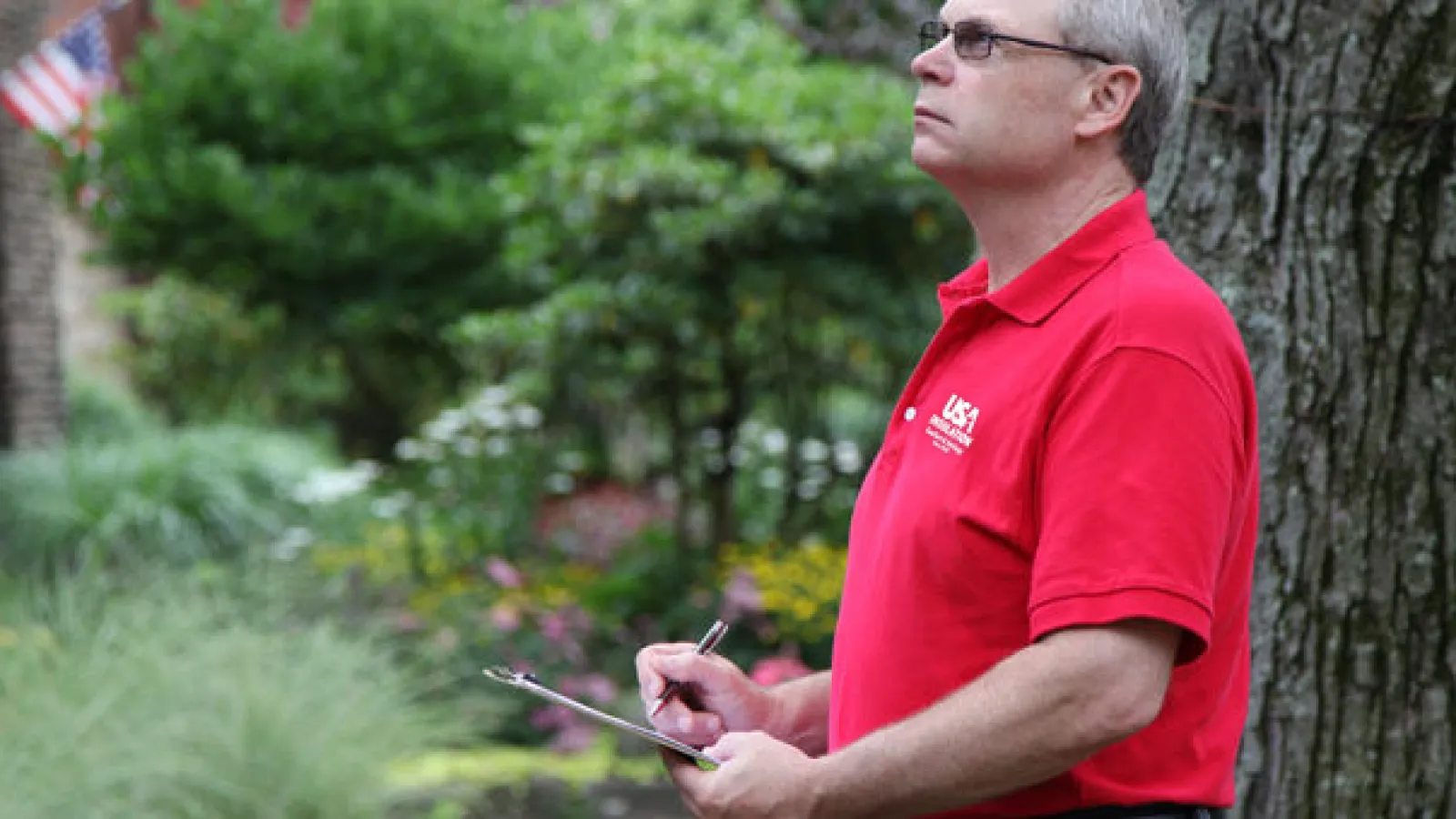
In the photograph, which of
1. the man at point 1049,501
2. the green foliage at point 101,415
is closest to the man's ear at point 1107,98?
the man at point 1049,501

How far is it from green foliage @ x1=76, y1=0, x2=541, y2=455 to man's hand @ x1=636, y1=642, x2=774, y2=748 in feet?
41.5

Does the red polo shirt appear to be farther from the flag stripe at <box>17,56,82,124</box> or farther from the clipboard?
the flag stripe at <box>17,56,82,124</box>

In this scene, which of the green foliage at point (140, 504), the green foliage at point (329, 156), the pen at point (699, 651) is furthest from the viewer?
the green foliage at point (329, 156)

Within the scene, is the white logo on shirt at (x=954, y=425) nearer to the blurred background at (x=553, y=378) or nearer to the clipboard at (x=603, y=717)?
the clipboard at (x=603, y=717)

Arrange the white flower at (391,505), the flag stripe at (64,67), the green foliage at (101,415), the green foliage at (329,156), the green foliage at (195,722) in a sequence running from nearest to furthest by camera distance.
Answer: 1. the green foliage at (195,722)
2. the white flower at (391,505)
3. the flag stripe at (64,67)
4. the green foliage at (101,415)
5. the green foliage at (329,156)

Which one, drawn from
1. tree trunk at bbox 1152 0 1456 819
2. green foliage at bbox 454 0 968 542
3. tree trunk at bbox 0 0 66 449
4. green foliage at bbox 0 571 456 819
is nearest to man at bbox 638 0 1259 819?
tree trunk at bbox 1152 0 1456 819

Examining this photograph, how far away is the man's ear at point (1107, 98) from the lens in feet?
5.88

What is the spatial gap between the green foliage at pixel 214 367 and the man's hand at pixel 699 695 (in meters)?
16.4

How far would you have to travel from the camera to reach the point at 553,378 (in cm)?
952

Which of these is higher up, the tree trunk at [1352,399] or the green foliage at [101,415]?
the tree trunk at [1352,399]

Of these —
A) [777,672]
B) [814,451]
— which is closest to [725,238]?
[814,451]

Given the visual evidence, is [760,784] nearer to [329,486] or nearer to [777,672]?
[777,672]

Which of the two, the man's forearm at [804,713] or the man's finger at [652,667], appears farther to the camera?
the man's forearm at [804,713]

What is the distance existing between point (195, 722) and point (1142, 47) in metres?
4.43
